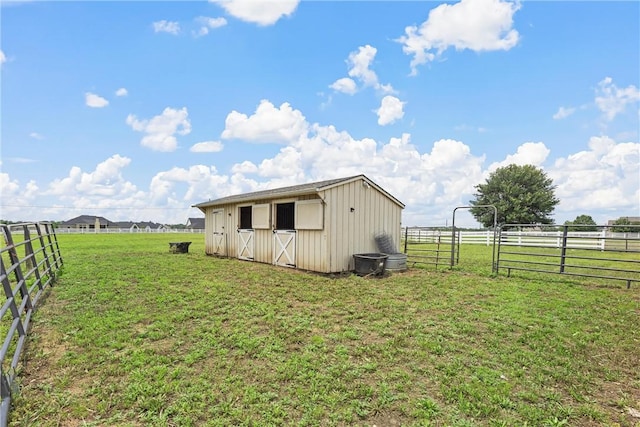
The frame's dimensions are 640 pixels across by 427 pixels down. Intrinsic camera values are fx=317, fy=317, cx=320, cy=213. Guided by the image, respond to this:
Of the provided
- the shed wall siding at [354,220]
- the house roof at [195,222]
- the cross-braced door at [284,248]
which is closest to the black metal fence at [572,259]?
the shed wall siding at [354,220]

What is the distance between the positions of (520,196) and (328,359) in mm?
36109

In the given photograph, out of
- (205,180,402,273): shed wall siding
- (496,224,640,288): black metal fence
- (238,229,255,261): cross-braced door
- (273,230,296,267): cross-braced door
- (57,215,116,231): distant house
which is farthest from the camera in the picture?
(57,215,116,231): distant house

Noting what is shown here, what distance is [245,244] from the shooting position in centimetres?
1136

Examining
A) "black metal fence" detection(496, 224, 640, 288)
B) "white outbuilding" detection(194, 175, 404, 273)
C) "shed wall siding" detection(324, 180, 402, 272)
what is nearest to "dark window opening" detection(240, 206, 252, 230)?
"white outbuilding" detection(194, 175, 404, 273)

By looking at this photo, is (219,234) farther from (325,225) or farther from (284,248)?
(325,225)

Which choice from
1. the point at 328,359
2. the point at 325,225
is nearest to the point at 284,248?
the point at 325,225

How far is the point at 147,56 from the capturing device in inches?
396

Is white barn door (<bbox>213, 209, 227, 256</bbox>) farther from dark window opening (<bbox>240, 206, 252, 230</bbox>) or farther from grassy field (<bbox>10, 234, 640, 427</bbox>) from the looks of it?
grassy field (<bbox>10, 234, 640, 427</bbox>)

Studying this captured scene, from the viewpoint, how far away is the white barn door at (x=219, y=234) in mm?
12812

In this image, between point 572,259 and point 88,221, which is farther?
point 88,221

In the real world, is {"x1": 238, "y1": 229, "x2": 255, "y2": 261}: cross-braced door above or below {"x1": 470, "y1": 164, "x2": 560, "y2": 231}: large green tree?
below

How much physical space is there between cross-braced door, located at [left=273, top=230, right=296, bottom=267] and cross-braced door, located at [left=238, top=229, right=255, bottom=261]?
142cm

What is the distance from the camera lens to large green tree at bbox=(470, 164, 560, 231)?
106ft

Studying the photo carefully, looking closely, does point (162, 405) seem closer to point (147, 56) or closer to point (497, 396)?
point (497, 396)
